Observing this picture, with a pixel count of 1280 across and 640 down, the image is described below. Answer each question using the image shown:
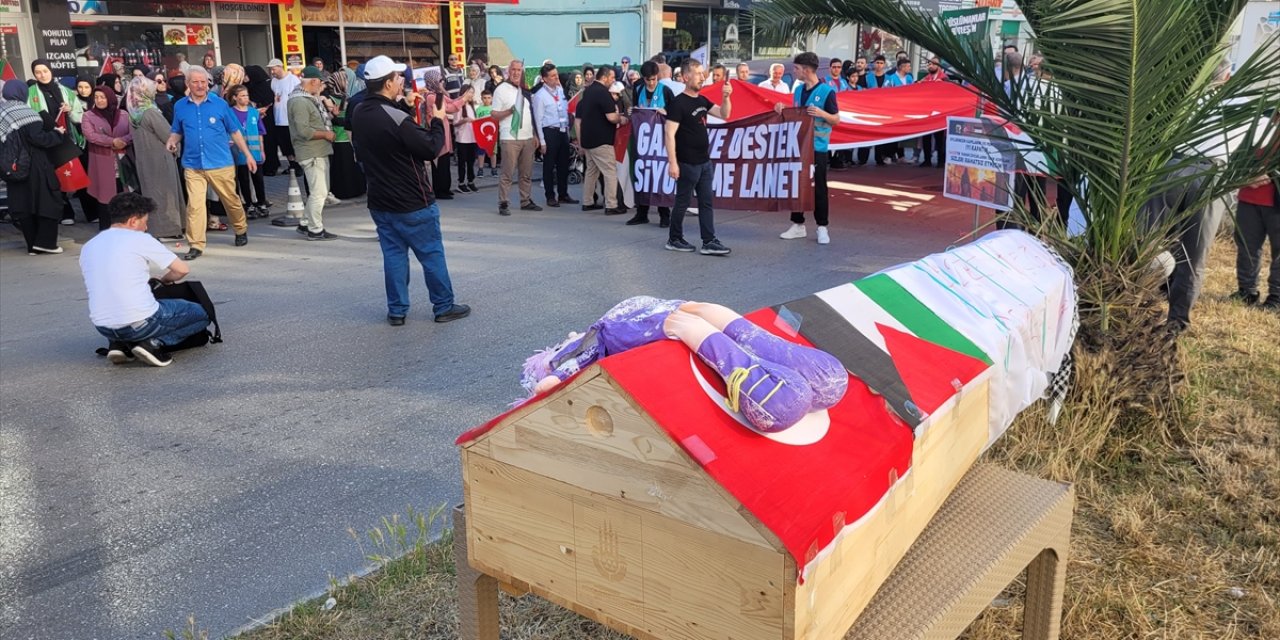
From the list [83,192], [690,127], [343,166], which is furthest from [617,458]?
[343,166]

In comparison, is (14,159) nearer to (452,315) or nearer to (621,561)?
(452,315)

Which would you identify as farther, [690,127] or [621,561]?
[690,127]

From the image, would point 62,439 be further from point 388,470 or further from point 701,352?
point 701,352

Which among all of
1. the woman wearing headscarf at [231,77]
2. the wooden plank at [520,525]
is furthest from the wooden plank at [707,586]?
the woman wearing headscarf at [231,77]

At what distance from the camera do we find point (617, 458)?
84.7 inches

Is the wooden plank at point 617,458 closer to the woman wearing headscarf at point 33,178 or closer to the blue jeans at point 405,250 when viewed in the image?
the blue jeans at point 405,250

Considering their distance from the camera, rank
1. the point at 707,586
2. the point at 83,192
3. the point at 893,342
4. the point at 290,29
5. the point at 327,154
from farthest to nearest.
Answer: the point at 290,29 < the point at 83,192 < the point at 327,154 < the point at 893,342 < the point at 707,586

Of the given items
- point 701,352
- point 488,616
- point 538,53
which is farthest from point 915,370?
point 538,53

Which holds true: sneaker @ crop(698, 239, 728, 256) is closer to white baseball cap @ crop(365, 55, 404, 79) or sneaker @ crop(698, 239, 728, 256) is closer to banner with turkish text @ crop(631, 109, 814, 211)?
banner with turkish text @ crop(631, 109, 814, 211)

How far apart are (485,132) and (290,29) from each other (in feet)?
24.8

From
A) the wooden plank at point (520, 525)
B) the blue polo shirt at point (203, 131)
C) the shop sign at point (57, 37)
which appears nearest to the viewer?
the wooden plank at point (520, 525)

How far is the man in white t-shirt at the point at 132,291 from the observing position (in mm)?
6309

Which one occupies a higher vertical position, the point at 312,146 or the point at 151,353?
the point at 312,146

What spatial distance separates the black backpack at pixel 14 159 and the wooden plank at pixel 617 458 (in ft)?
31.0
